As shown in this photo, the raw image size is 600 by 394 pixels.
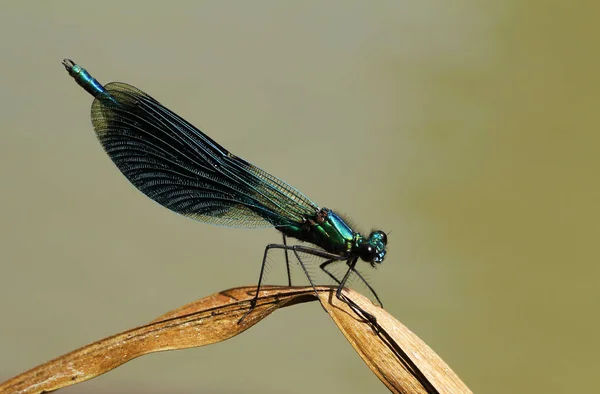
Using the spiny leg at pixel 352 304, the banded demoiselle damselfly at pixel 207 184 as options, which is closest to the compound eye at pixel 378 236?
the banded demoiselle damselfly at pixel 207 184

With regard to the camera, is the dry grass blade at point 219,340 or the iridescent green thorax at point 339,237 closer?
the dry grass blade at point 219,340

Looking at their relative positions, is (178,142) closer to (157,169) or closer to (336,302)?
(157,169)

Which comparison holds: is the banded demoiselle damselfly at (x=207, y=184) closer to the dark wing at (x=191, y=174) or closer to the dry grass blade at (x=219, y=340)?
the dark wing at (x=191, y=174)

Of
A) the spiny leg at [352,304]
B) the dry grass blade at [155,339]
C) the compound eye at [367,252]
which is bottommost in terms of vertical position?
the spiny leg at [352,304]

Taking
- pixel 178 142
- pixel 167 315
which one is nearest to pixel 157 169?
pixel 178 142

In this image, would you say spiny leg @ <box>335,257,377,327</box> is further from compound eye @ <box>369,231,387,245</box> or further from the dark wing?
the dark wing

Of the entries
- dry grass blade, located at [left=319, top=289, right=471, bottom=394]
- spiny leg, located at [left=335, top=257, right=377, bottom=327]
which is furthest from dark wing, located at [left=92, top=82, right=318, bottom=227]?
dry grass blade, located at [left=319, top=289, right=471, bottom=394]

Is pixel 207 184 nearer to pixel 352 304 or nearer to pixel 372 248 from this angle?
pixel 372 248
